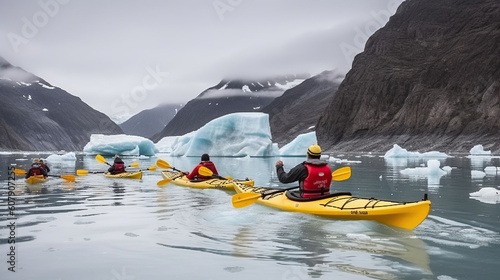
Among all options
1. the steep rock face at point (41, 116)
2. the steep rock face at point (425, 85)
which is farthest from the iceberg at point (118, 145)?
the steep rock face at point (41, 116)

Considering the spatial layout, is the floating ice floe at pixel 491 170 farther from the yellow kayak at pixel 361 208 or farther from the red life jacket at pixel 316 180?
the red life jacket at pixel 316 180

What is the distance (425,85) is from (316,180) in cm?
5900

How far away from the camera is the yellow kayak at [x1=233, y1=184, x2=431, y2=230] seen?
20.7 ft

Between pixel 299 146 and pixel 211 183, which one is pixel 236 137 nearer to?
pixel 299 146

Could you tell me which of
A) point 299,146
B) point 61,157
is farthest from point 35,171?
point 299,146

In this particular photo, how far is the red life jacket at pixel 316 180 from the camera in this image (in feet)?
25.6

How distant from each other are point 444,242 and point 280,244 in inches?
91.3

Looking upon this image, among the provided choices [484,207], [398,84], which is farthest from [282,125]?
[484,207]

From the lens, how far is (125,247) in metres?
5.77

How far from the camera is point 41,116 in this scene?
15450cm

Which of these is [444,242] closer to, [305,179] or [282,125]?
[305,179]

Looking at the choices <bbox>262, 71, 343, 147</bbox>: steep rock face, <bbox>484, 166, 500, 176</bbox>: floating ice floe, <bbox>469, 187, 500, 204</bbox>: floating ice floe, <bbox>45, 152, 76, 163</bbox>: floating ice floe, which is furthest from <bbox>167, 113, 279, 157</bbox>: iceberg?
<bbox>262, 71, 343, 147</bbox>: steep rock face

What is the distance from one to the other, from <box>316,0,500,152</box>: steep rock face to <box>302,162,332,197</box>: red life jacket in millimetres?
45260

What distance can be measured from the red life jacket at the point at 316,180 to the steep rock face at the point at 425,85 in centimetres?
4526
